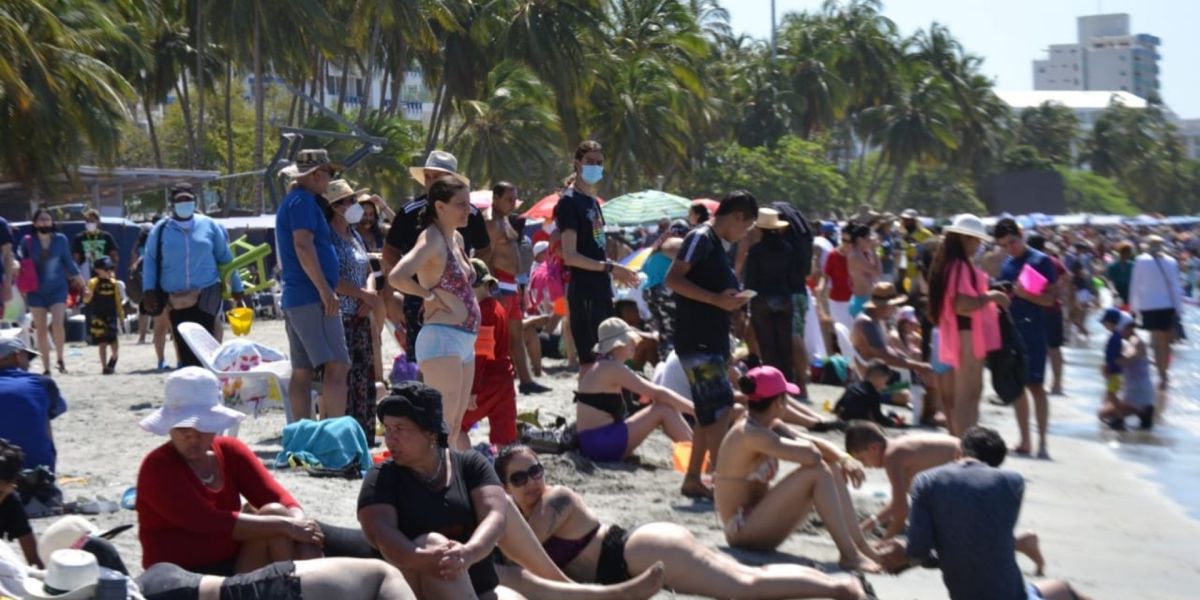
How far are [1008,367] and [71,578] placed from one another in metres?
7.38

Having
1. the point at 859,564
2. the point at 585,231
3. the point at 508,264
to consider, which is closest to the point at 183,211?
the point at 508,264

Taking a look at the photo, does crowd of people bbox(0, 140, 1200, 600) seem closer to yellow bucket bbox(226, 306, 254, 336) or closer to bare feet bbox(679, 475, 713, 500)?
bare feet bbox(679, 475, 713, 500)

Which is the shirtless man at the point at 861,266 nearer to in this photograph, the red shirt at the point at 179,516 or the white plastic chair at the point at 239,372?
the white plastic chair at the point at 239,372

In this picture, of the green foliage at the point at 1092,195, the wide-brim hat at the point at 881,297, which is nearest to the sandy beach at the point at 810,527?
the wide-brim hat at the point at 881,297

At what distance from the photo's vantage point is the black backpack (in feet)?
38.7

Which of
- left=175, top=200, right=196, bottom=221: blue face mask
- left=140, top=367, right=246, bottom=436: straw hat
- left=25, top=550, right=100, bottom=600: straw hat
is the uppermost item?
left=175, top=200, right=196, bottom=221: blue face mask

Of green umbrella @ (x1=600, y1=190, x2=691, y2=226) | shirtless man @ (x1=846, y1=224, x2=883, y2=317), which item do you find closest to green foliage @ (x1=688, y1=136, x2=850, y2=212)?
green umbrella @ (x1=600, y1=190, x2=691, y2=226)

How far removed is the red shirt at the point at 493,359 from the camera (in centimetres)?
823

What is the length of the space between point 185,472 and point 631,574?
1.90 metres

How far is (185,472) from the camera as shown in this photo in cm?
502

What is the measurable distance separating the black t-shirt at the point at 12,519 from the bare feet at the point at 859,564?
11.2 feet

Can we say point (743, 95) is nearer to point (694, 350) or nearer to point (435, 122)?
point (435, 122)

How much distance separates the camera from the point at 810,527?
25.4 ft

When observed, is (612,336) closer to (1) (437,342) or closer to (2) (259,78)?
(1) (437,342)
